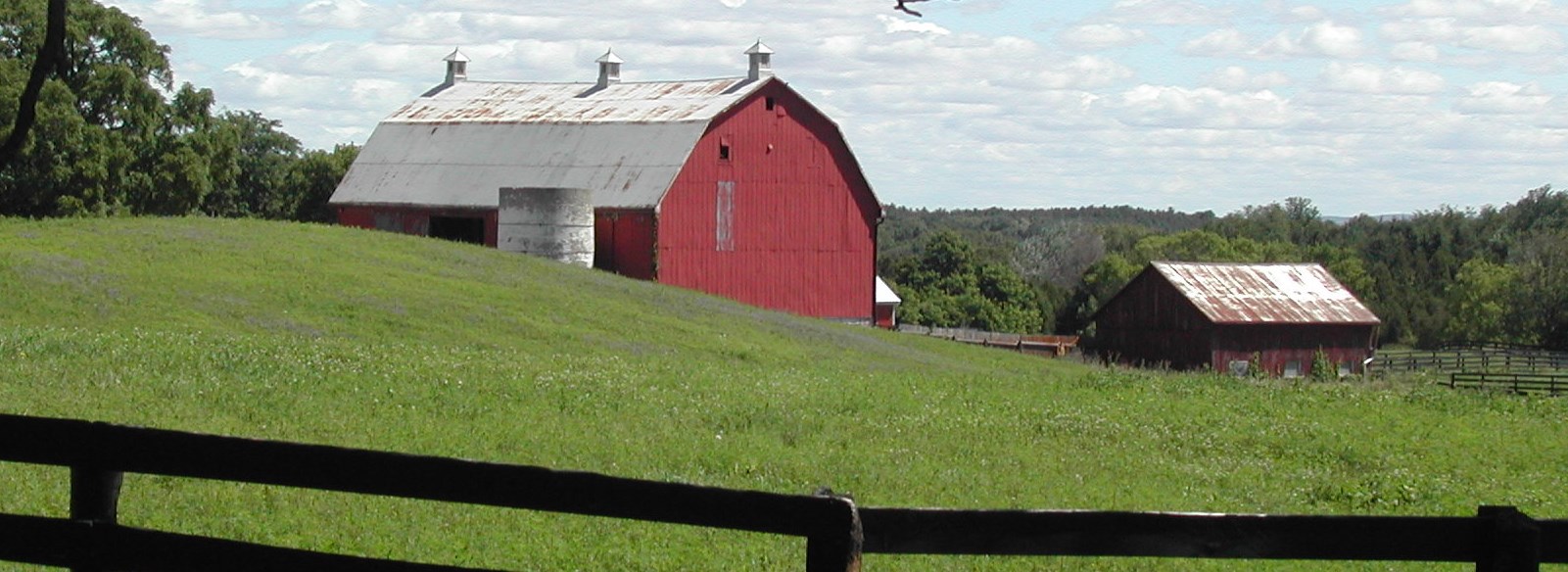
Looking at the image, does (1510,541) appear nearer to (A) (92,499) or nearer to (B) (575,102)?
(A) (92,499)

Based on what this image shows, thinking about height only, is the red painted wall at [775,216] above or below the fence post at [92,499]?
above

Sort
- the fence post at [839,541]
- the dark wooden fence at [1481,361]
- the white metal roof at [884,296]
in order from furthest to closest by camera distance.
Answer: the white metal roof at [884,296] < the dark wooden fence at [1481,361] < the fence post at [839,541]

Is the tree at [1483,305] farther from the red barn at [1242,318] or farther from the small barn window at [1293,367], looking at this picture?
the small barn window at [1293,367]

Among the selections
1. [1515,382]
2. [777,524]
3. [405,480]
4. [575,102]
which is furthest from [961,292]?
[777,524]

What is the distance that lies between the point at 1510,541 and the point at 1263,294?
193 feet

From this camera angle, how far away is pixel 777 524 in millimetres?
5969

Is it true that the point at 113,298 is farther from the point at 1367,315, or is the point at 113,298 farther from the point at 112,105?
the point at 1367,315

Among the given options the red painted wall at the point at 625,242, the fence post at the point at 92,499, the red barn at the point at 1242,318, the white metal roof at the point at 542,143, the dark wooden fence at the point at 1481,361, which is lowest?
the dark wooden fence at the point at 1481,361

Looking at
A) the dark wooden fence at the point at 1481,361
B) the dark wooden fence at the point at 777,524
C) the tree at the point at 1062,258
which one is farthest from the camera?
the tree at the point at 1062,258

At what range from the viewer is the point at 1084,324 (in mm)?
109312

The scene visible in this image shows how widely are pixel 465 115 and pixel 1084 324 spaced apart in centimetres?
5944

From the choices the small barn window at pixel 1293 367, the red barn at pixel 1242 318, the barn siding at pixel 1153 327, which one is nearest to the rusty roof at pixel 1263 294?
the red barn at pixel 1242 318

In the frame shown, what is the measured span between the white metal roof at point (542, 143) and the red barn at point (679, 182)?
6 centimetres

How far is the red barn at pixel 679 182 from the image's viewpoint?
50.2 m
